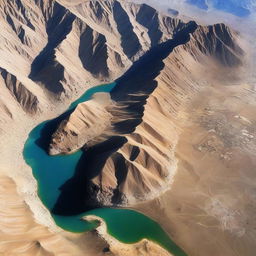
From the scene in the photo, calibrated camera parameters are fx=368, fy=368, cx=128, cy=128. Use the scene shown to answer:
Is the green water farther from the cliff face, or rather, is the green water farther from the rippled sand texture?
the rippled sand texture

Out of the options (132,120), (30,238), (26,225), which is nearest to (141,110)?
(132,120)

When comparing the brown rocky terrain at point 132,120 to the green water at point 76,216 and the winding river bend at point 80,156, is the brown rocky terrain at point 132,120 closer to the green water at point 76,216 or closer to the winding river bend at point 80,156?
the winding river bend at point 80,156

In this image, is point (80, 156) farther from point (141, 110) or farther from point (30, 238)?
point (30, 238)

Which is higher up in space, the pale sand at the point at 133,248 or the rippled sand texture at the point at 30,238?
the pale sand at the point at 133,248

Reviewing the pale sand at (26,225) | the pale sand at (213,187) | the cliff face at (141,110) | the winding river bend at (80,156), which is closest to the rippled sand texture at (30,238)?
the pale sand at (26,225)

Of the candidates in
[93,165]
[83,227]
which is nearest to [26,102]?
[93,165]

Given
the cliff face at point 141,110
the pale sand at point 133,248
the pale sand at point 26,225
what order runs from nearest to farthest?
1. the pale sand at point 26,225
2. the pale sand at point 133,248
3. the cliff face at point 141,110
